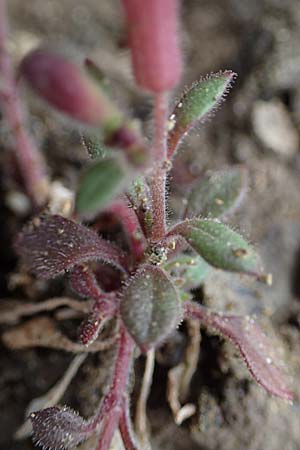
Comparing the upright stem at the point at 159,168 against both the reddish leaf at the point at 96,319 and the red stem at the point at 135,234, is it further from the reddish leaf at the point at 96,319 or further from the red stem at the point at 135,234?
the reddish leaf at the point at 96,319

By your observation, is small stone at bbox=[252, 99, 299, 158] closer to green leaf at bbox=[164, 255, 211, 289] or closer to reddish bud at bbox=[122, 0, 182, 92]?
green leaf at bbox=[164, 255, 211, 289]

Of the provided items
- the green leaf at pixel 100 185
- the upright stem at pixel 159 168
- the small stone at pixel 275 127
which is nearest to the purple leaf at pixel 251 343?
→ the upright stem at pixel 159 168

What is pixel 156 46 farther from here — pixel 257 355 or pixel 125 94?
pixel 125 94

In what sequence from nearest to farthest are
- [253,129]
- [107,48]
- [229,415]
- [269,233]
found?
[229,415], [269,233], [253,129], [107,48]

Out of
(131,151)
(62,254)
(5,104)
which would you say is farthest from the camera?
(5,104)

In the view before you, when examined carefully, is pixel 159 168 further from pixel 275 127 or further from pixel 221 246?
pixel 275 127

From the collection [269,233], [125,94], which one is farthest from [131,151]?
[125,94]

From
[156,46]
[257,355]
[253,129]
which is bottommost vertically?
[257,355]
